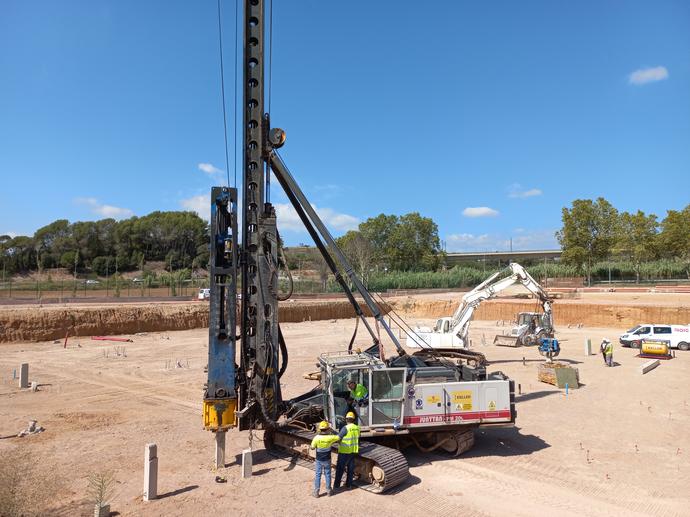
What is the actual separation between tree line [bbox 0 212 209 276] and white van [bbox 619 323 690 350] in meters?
73.7

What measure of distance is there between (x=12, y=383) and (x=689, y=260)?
73.6 metres

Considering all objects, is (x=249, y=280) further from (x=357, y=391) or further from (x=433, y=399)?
(x=433, y=399)

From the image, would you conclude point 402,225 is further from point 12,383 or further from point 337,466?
point 337,466

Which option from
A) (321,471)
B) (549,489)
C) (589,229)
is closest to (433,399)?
(549,489)

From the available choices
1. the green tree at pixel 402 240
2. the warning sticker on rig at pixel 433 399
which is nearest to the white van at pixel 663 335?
the warning sticker on rig at pixel 433 399

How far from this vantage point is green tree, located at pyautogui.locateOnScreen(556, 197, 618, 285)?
61.9 m

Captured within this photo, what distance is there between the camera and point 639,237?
6238 centimetres

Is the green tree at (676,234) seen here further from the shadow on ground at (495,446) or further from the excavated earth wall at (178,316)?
the shadow on ground at (495,446)

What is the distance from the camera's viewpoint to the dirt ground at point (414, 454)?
902 centimetres

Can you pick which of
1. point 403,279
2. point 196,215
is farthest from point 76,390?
point 196,215

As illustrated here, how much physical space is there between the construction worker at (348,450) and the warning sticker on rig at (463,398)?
2.68 meters

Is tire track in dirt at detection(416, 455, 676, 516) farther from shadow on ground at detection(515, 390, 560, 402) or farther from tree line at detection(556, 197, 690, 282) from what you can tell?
tree line at detection(556, 197, 690, 282)

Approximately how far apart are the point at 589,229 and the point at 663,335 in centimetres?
3718

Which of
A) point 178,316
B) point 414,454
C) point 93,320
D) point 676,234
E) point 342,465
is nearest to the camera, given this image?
point 342,465
